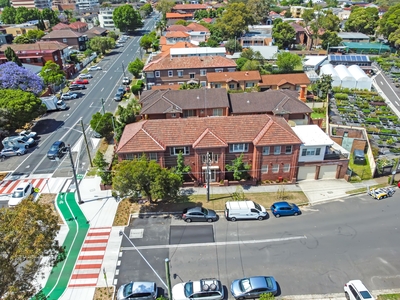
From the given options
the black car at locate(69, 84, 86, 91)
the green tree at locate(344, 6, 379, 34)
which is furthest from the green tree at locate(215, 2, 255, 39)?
the black car at locate(69, 84, 86, 91)

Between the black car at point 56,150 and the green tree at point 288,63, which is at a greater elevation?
the green tree at point 288,63

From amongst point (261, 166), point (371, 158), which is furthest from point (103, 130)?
point (371, 158)

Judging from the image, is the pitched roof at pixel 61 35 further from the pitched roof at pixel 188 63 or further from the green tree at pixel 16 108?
the green tree at pixel 16 108

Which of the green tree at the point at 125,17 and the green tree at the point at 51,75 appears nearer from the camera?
the green tree at the point at 51,75

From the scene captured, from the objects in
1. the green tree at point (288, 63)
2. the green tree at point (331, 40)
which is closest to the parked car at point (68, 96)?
the green tree at point (288, 63)

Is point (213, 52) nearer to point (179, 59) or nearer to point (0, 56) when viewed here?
point (179, 59)

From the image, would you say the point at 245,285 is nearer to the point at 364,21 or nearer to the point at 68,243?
the point at 68,243

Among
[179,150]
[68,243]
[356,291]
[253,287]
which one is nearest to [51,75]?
[179,150]
